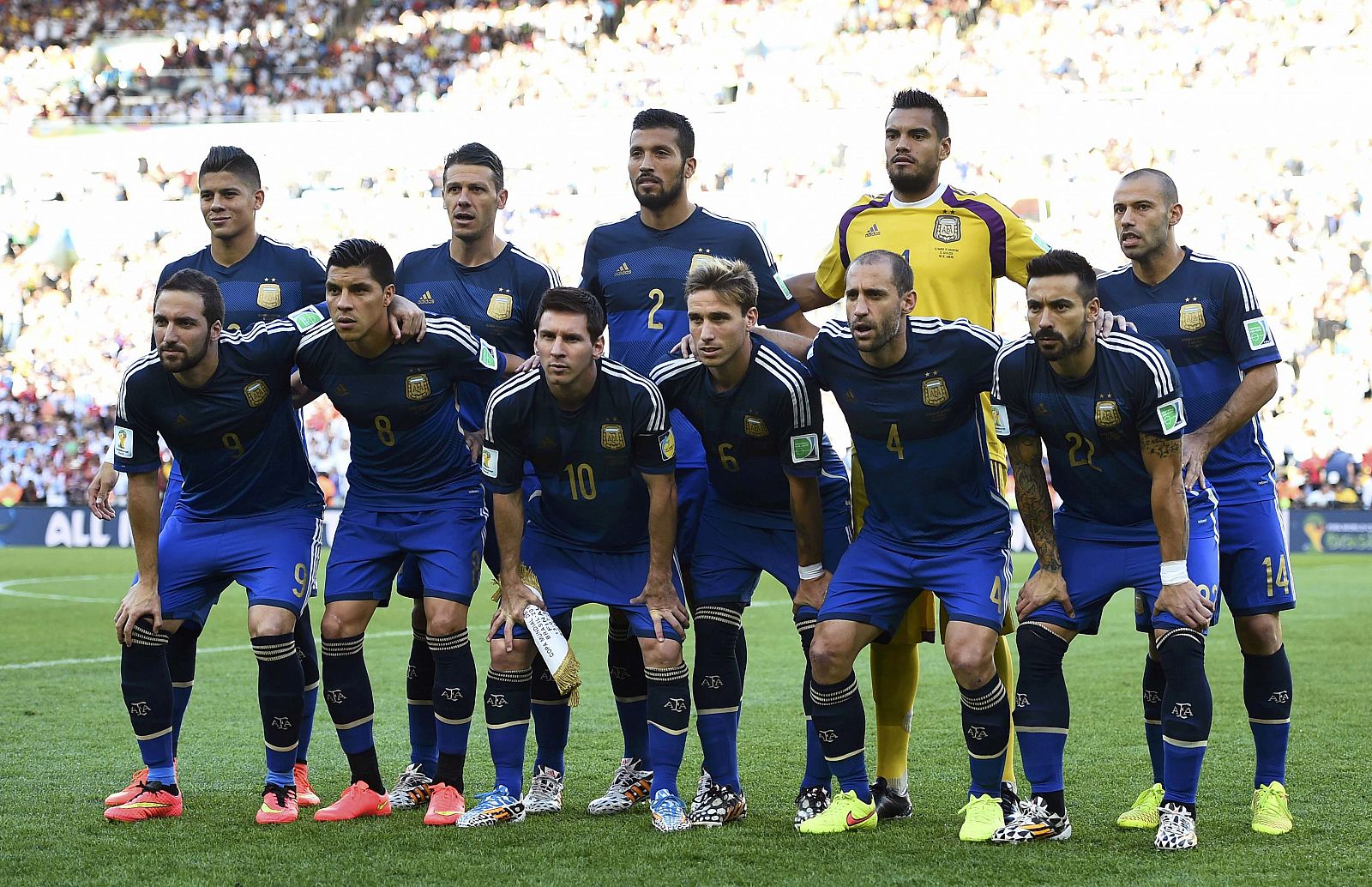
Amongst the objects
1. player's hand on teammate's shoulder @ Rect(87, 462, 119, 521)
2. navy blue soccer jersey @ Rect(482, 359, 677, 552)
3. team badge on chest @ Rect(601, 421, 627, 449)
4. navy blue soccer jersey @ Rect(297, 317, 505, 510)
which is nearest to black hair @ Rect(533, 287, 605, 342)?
navy blue soccer jersey @ Rect(482, 359, 677, 552)

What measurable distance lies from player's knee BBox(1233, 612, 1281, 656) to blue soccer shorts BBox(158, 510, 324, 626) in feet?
11.6

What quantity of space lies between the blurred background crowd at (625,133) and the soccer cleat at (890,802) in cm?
1808

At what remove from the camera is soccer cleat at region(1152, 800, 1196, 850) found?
192 inches

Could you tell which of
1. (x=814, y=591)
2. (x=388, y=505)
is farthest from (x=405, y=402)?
(x=814, y=591)

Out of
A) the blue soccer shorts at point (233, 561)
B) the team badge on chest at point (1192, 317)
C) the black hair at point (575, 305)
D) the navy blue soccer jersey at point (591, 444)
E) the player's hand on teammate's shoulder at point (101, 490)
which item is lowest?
the blue soccer shorts at point (233, 561)

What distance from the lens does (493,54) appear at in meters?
31.0

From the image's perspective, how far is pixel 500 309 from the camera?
6.05 metres

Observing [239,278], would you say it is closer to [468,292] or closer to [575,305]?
[468,292]

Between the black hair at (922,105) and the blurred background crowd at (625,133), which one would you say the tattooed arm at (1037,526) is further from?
the blurred background crowd at (625,133)

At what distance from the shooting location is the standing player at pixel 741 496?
17.5ft

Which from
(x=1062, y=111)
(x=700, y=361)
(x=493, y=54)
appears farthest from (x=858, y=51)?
(x=700, y=361)

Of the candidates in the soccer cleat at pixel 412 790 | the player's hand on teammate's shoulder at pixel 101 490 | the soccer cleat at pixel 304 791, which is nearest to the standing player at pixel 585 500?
the soccer cleat at pixel 412 790

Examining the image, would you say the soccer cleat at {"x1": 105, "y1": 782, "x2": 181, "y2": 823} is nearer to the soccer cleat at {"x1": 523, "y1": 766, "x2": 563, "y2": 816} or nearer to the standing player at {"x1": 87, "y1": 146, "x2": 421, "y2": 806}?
the standing player at {"x1": 87, "y1": 146, "x2": 421, "y2": 806}

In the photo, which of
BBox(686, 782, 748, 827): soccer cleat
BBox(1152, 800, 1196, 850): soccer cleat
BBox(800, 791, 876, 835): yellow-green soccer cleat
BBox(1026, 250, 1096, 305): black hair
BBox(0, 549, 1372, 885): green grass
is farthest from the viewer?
BBox(686, 782, 748, 827): soccer cleat
